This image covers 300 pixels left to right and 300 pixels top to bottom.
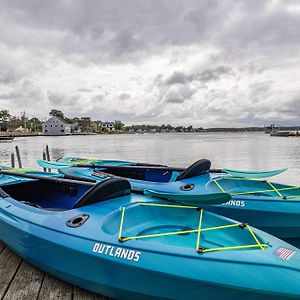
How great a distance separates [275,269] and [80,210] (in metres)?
2.13

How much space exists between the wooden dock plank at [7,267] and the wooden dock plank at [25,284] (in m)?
0.05

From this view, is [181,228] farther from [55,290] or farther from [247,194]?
[247,194]

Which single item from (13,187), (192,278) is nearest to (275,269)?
(192,278)

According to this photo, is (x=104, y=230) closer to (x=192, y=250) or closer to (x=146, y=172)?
(x=192, y=250)

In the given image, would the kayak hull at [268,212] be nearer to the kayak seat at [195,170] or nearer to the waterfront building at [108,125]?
the kayak seat at [195,170]

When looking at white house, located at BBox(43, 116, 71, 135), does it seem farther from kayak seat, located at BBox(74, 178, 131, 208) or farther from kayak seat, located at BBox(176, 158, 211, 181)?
kayak seat, located at BBox(74, 178, 131, 208)

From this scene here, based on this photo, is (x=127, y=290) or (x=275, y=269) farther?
(x=127, y=290)

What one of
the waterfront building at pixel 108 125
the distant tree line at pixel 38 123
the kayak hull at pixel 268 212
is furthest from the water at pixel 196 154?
the waterfront building at pixel 108 125

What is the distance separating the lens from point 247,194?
5.28m

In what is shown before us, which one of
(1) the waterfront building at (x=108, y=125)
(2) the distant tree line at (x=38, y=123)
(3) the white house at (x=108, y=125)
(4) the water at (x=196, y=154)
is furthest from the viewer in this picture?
(3) the white house at (x=108, y=125)

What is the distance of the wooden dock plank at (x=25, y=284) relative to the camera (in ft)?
10.9

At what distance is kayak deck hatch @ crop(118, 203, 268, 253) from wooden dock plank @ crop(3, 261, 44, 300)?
1.11 m

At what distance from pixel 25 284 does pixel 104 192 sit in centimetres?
130

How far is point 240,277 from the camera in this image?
259cm
